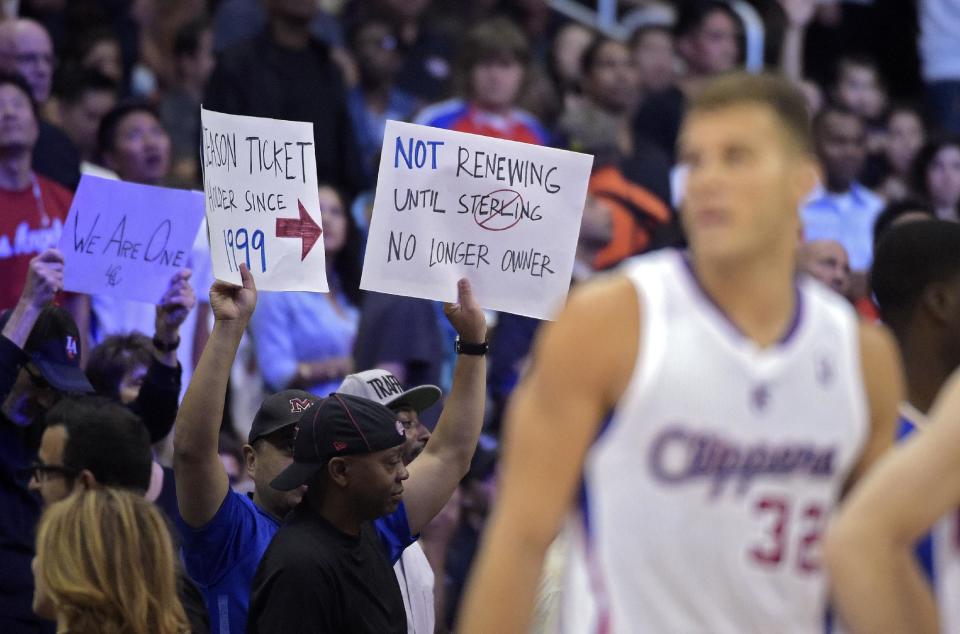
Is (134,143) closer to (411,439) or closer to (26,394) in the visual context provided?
(26,394)

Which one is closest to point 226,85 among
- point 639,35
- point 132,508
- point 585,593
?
point 639,35

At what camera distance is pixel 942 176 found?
→ 1093 cm

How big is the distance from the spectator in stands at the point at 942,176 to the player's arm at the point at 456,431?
6659mm

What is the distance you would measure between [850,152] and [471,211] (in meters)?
5.80

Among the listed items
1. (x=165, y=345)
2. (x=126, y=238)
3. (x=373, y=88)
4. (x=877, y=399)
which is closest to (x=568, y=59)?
(x=373, y=88)

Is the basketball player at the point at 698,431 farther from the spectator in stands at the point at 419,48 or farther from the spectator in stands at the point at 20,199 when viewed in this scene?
the spectator in stands at the point at 419,48

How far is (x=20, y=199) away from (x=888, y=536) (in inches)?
210

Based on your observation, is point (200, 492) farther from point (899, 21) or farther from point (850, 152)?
point (899, 21)

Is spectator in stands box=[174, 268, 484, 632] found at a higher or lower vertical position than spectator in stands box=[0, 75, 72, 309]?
lower

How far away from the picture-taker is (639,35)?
1184 centimetres

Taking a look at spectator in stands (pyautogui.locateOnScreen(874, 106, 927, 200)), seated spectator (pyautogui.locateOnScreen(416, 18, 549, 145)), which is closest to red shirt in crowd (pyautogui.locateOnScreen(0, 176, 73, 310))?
seated spectator (pyautogui.locateOnScreen(416, 18, 549, 145))

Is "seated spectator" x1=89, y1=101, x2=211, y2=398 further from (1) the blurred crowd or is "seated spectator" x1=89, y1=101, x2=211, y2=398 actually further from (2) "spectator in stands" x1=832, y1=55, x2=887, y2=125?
(2) "spectator in stands" x1=832, y1=55, x2=887, y2=125

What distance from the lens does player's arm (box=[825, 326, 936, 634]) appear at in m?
2.57

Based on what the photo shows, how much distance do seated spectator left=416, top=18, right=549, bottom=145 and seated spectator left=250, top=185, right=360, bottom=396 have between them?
1.47 meters
